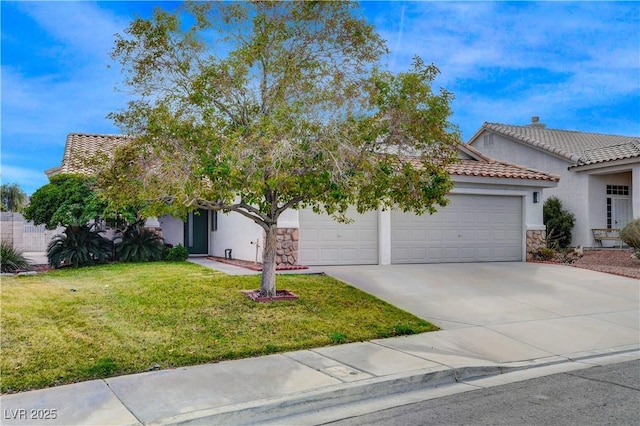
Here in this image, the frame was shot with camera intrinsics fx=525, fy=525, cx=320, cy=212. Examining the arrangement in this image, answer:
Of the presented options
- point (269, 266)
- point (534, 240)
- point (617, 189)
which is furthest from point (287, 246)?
point (617, 189)

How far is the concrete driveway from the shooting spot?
28.2 feet

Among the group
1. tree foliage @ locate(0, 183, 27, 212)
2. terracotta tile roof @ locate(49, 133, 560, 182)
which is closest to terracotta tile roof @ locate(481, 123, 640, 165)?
terracotta tile roof @ locate(49, 133, 560, 182)

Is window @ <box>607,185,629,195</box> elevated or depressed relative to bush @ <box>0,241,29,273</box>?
elevated

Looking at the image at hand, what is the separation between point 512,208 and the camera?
18406 millimetres

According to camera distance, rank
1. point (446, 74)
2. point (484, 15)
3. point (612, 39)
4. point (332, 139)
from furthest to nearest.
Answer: point (612, 39) < point (484, 15) < point (446, 74) < point (332, 139)

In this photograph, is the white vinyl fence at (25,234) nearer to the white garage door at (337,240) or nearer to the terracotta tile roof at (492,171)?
the white garage door at (337,240)

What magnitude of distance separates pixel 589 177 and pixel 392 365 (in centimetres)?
2028

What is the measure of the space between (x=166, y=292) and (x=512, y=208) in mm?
12651

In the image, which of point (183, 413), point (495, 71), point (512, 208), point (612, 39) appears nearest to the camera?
point (183, 413)

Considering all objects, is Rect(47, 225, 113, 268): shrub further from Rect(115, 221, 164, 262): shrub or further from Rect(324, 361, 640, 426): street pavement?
Rect(324, 361, 640, 426): street pavement

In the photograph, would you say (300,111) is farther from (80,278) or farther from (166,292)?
(80,278)

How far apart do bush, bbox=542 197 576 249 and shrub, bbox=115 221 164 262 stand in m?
16.5

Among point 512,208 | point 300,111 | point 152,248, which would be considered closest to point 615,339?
point 300,111

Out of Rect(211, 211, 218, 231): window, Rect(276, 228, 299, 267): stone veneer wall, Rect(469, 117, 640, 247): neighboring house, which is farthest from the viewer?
Rect(469, 117, 640, 247): neighboring house
